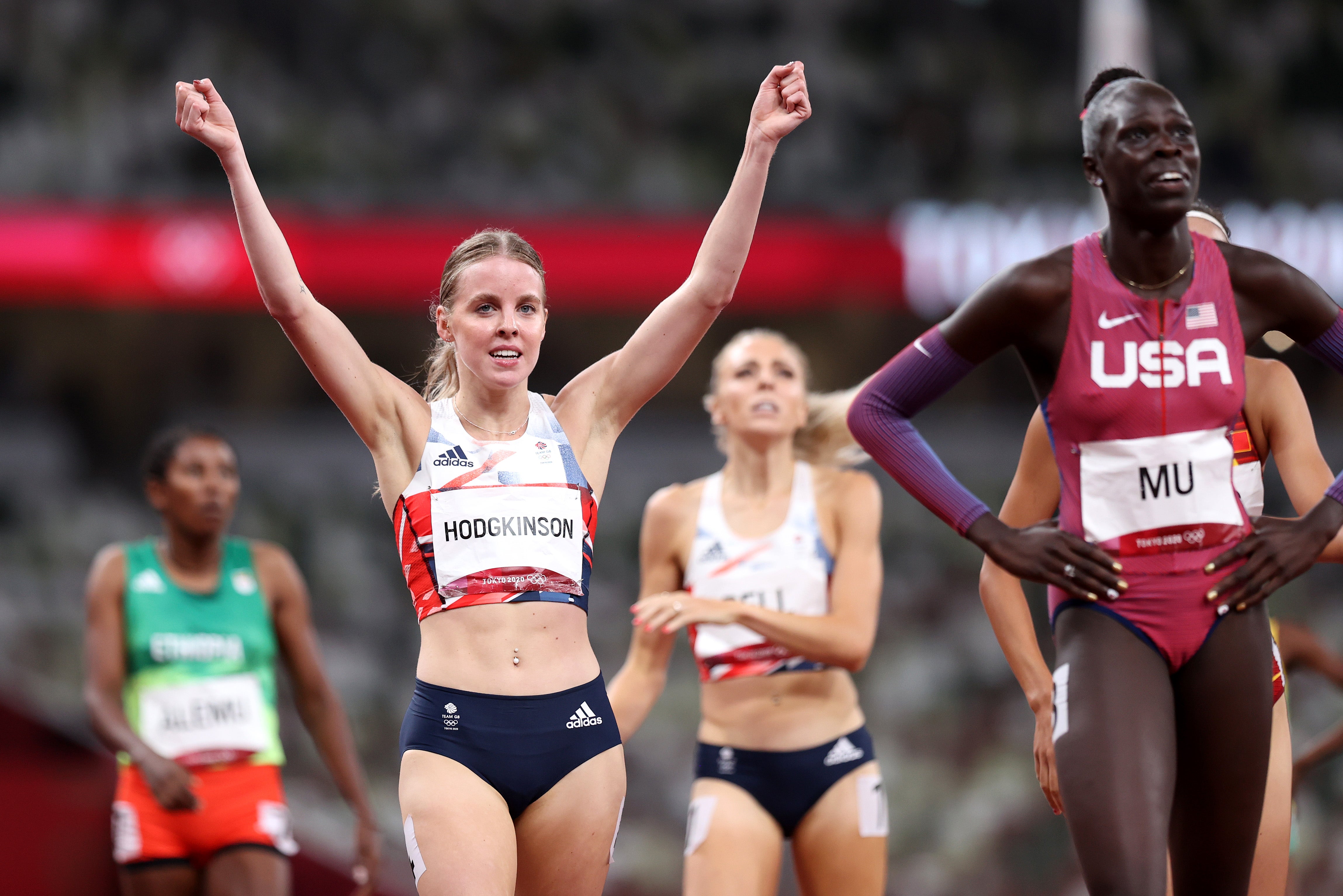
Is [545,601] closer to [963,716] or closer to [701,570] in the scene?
[701,570]

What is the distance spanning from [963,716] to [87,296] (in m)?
7.02

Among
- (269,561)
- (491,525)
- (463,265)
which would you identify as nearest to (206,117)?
(463,265)

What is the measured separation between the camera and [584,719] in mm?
3428

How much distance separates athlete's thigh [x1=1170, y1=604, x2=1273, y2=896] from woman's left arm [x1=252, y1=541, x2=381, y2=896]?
330 cm

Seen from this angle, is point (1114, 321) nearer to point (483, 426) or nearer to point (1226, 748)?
point (1226, 748)

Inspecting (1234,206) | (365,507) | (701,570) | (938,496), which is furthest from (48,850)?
(1234,206)

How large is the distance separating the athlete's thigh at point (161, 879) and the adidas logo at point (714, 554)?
210 cm

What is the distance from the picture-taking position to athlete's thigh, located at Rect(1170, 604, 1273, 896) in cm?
313

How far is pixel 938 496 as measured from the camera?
336 cm

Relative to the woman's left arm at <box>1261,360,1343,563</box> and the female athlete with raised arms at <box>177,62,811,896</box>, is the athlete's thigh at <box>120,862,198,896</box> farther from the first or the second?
the woman's left arm at <box>1261,360,1343,563</box>

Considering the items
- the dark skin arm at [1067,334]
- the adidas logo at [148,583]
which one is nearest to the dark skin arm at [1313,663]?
the dark skin arm at [1067,334]

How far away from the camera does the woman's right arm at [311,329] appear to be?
3.39m

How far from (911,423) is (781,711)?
1.68m

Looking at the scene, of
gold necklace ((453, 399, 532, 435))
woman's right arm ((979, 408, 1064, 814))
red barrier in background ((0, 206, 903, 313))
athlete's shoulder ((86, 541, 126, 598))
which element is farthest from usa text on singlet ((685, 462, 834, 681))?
red barrier in background ((0, 206, 903, 313))
